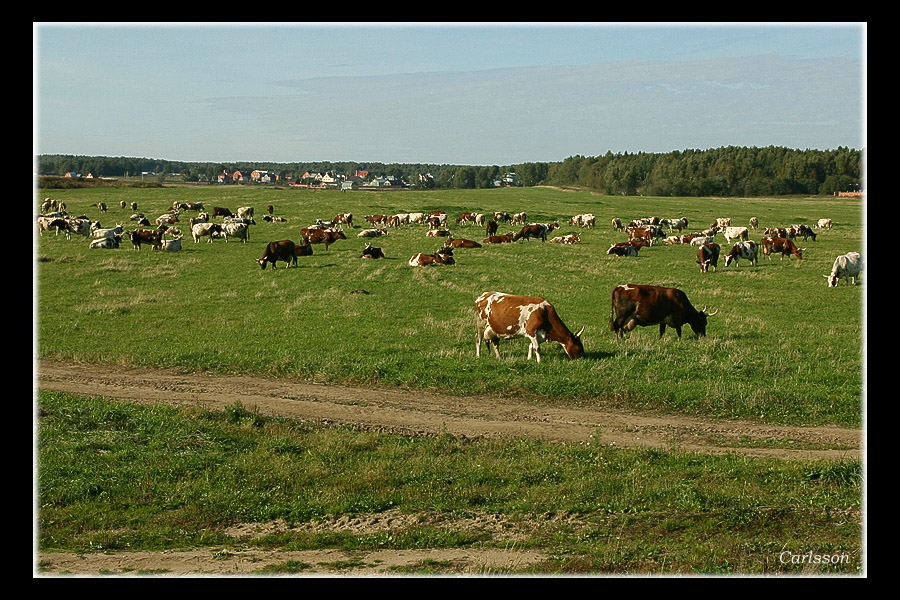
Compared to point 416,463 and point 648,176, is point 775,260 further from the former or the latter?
point 648,176

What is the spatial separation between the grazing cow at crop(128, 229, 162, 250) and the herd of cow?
55 millimetres

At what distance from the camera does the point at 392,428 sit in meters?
12.6

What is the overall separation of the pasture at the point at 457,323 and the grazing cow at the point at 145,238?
2.58ft

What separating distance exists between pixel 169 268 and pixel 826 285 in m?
29.0

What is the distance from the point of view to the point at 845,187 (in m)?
134

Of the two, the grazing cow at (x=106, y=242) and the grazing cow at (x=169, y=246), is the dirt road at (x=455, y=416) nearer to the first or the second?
the grazing cow at (x=169, y=246)

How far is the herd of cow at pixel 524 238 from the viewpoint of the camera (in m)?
16.8

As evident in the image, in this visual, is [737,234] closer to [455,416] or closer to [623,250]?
[623,250]

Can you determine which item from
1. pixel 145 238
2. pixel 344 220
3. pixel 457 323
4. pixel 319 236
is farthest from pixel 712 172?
pixel 457 323

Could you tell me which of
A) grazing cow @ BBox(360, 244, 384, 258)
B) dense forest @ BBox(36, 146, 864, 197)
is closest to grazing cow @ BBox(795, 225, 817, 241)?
grazing cow @ BBox(360, 244, 384, 258)

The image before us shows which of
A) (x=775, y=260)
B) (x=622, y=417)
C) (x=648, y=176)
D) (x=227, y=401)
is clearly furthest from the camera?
(x=648, y=176)

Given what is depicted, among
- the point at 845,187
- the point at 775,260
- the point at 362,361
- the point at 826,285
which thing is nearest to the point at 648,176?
the point at 845,187

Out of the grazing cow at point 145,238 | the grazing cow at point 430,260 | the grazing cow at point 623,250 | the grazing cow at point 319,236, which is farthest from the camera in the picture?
the grazing cow at point 319,236

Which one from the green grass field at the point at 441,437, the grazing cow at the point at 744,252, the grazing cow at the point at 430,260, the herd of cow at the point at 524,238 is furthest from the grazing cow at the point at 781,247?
the grazing cow at the point at 430,260
